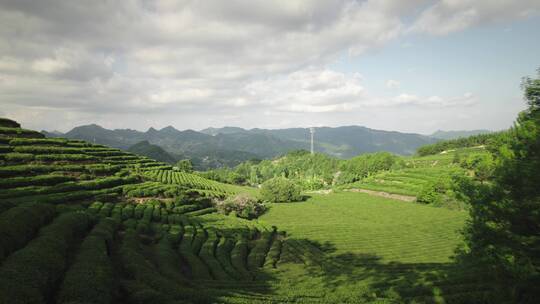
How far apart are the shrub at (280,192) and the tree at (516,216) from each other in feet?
263

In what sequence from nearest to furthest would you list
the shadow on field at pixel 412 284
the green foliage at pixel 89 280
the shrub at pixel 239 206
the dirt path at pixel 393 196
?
the green foliage at pixel 89 280, the shadow on field at pixel 412 284, the shrub at pixel 239 206, the dirt path at pixel 393 196

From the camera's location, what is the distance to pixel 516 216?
1677cm

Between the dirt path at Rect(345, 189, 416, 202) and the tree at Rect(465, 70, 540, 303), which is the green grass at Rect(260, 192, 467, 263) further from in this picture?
the tree at Rect(465, 70, 540, 303)

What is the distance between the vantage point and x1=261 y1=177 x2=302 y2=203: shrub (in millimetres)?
98438

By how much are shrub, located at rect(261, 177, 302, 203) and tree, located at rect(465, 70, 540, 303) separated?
8019 cm

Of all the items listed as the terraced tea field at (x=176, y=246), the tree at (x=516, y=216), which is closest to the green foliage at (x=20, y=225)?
the terraced tea field at (x=176, y=246)

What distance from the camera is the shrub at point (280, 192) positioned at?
98.4 m

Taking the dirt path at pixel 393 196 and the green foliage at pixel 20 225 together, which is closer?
the green foliage at pixel 20 225

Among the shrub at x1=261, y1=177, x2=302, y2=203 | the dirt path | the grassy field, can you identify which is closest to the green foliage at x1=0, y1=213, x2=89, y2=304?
A: the grassy field

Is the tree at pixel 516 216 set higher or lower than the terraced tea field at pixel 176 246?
higher

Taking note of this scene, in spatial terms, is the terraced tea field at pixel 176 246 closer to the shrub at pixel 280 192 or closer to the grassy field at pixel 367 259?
the grassy field at pixel 367 259

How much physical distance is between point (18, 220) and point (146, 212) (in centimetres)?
2640

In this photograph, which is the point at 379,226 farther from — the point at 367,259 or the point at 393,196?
the point at 393,196

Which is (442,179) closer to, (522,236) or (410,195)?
(410,195)
